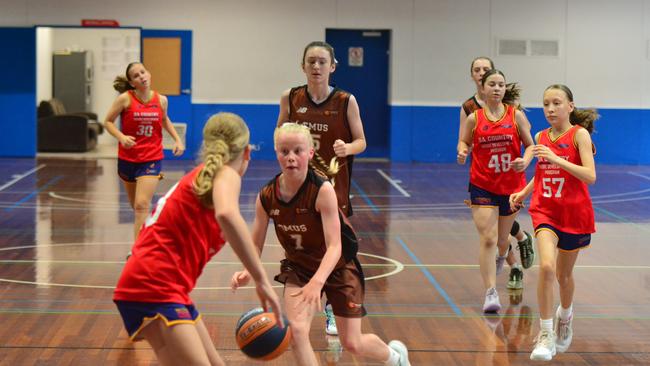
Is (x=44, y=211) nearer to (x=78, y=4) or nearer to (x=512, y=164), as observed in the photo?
(x=512, y=164)

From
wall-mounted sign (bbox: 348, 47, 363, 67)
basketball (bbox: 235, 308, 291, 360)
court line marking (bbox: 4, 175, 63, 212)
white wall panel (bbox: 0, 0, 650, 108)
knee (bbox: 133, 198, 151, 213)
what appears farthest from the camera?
wall-mounted sign (bbox: 348, 47, 363, 67)

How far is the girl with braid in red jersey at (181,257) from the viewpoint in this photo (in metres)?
3.50

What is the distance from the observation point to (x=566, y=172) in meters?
5.53

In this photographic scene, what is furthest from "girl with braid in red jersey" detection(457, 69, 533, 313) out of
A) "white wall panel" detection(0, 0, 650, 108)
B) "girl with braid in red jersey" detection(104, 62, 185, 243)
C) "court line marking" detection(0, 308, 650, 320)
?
"white wall panel" detection(0, 0, 650, 108)

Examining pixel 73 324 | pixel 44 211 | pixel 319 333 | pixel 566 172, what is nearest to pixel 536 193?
pixel 566 172

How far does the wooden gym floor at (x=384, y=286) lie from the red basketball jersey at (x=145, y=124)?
98 cm

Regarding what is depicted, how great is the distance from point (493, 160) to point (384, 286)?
135cm

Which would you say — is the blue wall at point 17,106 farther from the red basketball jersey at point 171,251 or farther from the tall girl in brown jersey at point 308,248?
the red basketball jersey at point 171,251

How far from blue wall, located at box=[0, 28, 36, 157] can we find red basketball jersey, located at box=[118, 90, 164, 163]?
10454 millimetres

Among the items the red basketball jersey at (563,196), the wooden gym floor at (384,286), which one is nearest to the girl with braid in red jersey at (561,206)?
the red basketball jersey at (563,196)

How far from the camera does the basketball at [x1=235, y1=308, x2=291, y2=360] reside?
407cm

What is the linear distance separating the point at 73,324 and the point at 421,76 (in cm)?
1338

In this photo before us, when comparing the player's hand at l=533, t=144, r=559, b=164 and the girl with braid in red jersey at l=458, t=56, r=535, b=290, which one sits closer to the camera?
the player's hand at l=533, t=144, r=559, b=164

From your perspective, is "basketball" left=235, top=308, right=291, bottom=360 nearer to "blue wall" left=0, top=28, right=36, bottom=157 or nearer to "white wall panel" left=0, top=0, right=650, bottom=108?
"white wall panel" left=0, top=0, right=650, bottom=108
